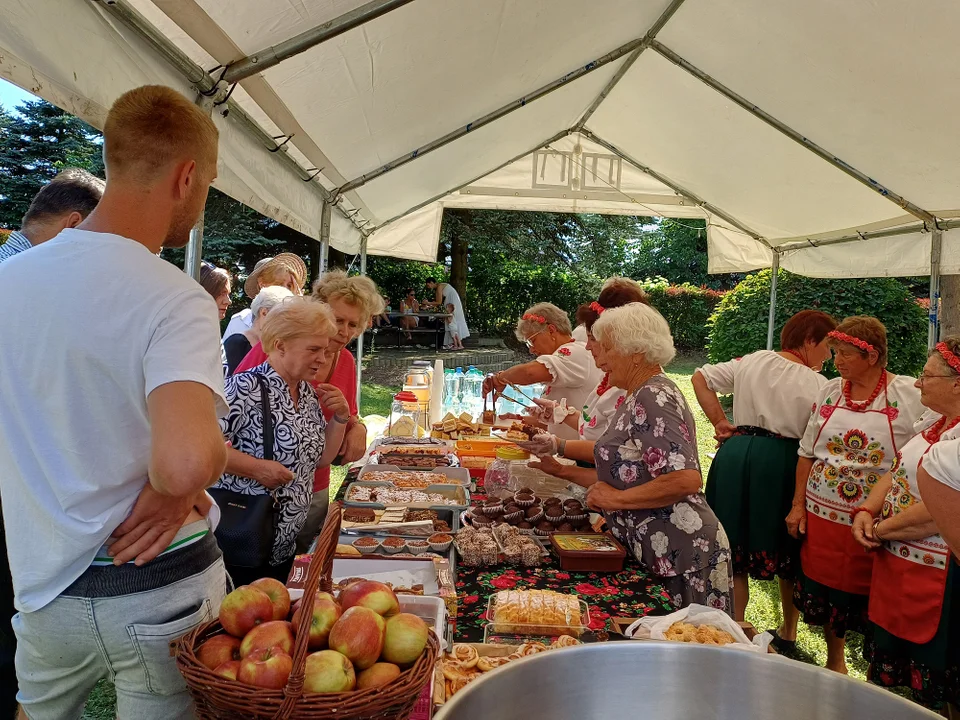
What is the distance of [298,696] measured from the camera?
37.0 inches

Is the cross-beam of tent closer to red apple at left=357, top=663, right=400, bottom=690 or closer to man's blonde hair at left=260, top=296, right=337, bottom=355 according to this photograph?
man's blonde hair at left=260, top=296, right=337, bottom=355

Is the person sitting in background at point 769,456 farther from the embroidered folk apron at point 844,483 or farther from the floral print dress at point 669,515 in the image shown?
the floral print dress at point 669,515

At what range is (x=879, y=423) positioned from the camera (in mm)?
3455

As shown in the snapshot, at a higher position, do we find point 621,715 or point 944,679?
point 621,715

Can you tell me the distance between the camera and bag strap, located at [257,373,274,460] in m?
2.22

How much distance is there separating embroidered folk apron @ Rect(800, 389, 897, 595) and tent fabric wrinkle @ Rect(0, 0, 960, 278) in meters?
1.73

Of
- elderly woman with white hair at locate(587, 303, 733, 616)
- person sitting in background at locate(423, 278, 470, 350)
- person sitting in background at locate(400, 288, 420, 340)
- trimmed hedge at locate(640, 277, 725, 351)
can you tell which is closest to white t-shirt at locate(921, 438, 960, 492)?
elderly woman with white hair at locate(587, 303, 733, 616)

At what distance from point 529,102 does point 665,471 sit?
373cm

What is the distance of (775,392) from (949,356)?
140 cm

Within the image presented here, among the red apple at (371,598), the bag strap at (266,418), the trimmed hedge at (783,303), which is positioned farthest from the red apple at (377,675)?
the trimmed hedge at (783,303)

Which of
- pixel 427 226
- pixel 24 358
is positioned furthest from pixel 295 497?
pixel 427 226

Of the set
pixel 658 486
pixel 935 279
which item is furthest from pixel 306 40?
pixel 935 279

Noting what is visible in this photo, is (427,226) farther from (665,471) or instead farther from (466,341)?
(466,341)

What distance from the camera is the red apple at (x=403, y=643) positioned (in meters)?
1.13
